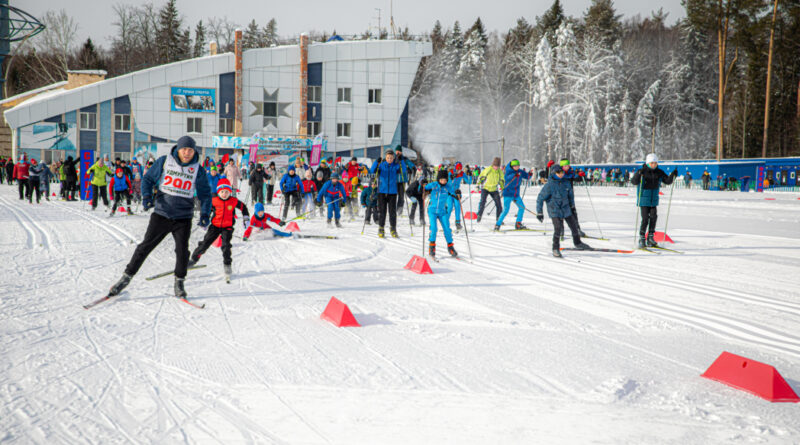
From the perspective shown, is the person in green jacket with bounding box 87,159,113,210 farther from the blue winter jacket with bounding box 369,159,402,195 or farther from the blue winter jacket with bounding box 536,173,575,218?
the blue winter jacket with bounding box 536,173,575,218

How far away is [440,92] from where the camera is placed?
5716 cm

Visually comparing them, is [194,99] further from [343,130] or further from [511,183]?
[511,183]

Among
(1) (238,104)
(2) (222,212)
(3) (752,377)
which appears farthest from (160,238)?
(1) (238,104)

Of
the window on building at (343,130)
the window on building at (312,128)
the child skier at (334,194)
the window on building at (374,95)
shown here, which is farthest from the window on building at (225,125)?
the child skier at (334,194)

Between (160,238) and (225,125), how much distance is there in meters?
33.9

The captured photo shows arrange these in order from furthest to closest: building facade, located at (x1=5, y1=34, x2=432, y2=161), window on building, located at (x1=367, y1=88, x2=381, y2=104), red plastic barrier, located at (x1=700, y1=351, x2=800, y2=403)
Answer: window on building, located at (x1=367, y1=88, x2=381, y2=104) < building facade, located at (x1=5, y1=34, x2=432, y2=161) < red plastic barrier, located at (x1=700, y1=351, x2=800, y2=403)

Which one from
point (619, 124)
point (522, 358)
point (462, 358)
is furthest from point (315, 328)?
point (619, 124)

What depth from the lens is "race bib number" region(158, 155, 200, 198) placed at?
16.4ft

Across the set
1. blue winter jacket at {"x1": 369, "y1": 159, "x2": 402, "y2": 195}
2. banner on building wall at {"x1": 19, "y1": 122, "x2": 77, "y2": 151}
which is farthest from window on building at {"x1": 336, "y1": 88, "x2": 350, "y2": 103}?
blue winter jacket at {"x1": 369, "y1": 159, "x2": 402, "y2": 195}

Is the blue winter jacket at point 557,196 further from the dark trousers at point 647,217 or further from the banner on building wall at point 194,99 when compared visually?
the banner on building wall at point 194,99

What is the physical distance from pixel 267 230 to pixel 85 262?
3523mm

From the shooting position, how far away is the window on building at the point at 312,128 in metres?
37.8

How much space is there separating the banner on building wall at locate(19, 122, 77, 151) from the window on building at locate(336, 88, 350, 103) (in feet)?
58.2

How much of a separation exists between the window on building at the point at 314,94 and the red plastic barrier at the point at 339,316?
3482 centimetres
